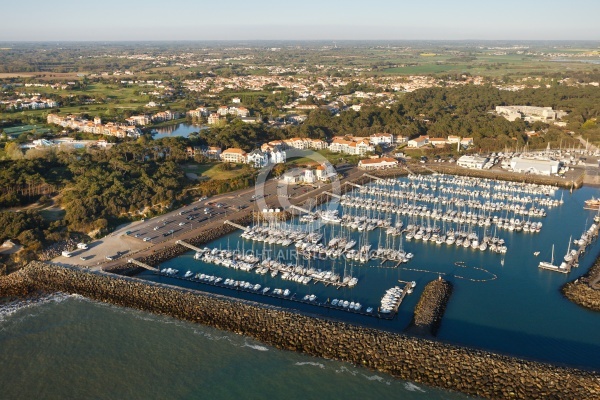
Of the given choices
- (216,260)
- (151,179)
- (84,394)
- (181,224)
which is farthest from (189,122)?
(84,394)

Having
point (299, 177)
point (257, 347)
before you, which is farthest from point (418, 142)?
point (257, 347)

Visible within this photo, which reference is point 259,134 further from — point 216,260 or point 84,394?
point 84,394

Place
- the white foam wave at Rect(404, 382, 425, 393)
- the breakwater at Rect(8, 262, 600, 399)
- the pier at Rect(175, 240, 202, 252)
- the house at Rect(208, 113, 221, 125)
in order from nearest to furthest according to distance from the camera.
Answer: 1. the breakwater at Rect(8, 262, 600, 399)
2. the white foam wave at Rect(404, 382, 425, 393)
3. the pier at Rect(175, 240, 202, 252)
4. the house at Rect(208, 113, 221, 125)

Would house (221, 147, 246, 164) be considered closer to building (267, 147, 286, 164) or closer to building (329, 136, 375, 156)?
building (267, 147, 286, 164)

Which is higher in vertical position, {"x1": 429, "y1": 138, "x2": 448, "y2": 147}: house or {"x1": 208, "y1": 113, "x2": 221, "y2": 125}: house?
{"x1": 208, "y1": 113, "x2": 221, "y2": 125}: house

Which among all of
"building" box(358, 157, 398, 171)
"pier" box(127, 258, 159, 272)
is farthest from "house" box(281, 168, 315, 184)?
"pier" box(127, 258, 159, 272)

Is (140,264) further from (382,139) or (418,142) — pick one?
(418,142)
